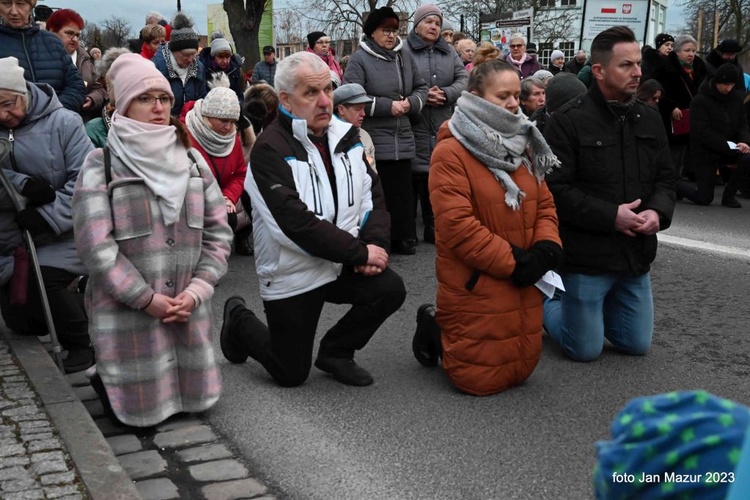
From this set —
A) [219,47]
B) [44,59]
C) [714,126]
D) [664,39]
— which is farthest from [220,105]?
[664,39]

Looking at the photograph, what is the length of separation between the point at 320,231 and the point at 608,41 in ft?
6.86

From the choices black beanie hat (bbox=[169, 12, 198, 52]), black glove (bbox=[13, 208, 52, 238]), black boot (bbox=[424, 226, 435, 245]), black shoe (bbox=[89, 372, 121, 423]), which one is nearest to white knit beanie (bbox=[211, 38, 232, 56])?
black beanie hat (bbox=[169, 12, 198, 52])

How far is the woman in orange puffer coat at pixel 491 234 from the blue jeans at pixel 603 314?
1.87 feet

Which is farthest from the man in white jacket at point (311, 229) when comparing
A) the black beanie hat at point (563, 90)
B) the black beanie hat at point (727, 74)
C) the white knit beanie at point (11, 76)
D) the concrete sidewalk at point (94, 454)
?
the black beanie hat at point (727, 74)

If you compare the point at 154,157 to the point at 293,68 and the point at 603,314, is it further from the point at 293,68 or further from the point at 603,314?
the point at 603,314

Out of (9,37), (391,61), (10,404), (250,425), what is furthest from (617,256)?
(9,37)

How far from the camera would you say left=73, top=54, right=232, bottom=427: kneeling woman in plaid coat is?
4.40m

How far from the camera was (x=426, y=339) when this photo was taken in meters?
5.40

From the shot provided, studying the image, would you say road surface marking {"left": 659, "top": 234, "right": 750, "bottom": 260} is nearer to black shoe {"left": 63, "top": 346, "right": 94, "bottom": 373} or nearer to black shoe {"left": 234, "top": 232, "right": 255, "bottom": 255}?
black shoe {"left": 234, "top": 232, "right": 255, "bottom": 255}

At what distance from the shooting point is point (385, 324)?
6645 millimetres

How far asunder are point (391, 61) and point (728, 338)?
13.7 ft

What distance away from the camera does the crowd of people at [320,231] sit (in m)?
4.48

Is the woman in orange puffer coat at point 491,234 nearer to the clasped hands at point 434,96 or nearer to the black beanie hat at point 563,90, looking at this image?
the black beanie hat at point 563,90

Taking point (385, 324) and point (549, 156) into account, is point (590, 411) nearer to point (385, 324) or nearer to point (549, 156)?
point (549, 156)
